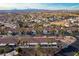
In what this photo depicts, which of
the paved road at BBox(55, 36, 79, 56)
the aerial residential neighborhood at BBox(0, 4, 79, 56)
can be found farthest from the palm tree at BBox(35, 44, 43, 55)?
the paved road at BBox(55, 36, 79, 56)

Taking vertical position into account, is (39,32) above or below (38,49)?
above

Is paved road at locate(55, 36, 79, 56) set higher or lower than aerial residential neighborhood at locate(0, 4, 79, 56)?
lower

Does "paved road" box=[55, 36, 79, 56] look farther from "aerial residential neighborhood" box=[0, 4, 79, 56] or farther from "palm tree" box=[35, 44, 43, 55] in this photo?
"palm tree" box=[35, 44, 43, 55]

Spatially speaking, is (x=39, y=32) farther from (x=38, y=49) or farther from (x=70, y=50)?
(x=70, y=50)

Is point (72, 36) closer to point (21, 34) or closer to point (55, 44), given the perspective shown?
point (55, 44)

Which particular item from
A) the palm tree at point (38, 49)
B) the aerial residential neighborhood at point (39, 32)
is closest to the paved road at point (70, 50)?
the aerial residential neighborhood at point (39, 32)

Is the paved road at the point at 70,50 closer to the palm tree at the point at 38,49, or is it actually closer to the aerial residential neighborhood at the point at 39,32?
the aerial residential neighborhood at the point at 39,32

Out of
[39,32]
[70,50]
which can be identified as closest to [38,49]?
[39,32]

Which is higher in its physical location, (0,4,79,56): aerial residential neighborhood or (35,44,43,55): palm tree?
(0,4,79,56): aerial residential neighborhood

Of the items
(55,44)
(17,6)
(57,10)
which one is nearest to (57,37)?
(55,44)
